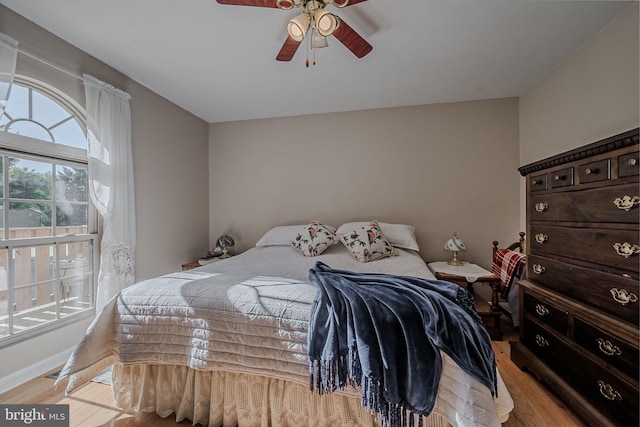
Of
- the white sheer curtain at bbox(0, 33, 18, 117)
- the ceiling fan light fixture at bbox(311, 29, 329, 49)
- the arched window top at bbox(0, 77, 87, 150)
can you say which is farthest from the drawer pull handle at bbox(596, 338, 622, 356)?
the arched window top at bbox(0, 77, 87, 150)

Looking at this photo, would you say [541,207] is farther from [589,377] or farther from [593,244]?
[589,377]

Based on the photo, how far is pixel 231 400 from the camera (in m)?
1.34

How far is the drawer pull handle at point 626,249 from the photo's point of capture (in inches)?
44.7

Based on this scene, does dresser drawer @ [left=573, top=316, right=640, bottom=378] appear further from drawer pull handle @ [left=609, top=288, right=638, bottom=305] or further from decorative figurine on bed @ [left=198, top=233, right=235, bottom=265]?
decorative figurine on bed @ [left=198, top=233, right=235, bottom=265]

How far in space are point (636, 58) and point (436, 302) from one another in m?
2.13

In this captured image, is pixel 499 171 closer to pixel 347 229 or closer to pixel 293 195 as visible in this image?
pixel 347 229

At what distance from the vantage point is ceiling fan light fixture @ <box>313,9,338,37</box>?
1396mm

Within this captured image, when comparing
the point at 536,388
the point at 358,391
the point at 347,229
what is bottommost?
the point at 536,388

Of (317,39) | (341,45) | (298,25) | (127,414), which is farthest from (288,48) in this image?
(127,414)

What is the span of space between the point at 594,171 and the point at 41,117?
359cm

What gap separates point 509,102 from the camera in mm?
2895

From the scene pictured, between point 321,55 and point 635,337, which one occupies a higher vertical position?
point 321,55

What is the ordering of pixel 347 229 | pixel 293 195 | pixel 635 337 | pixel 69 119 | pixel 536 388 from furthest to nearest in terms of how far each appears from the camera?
1. pixel 293 195
2. pixel 347 229
3. pixel 69 119
4. pixel 536 388
5. pixel 635 337

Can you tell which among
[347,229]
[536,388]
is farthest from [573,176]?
[347,229]
